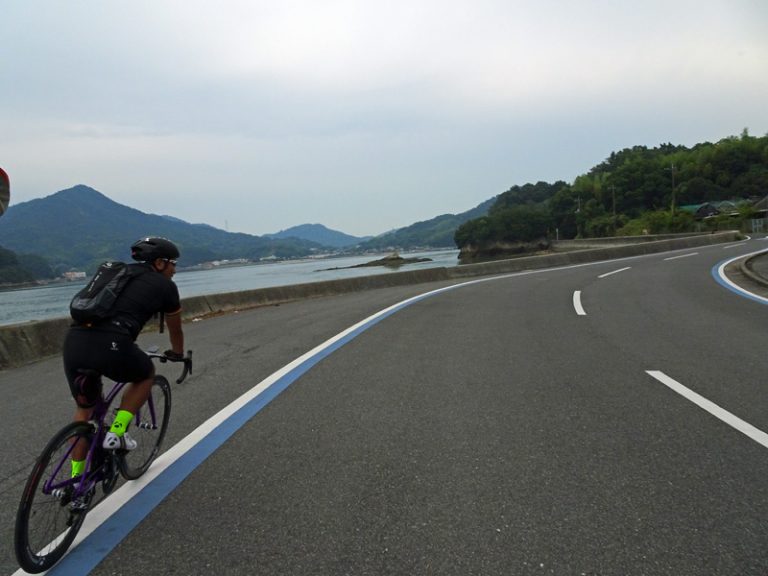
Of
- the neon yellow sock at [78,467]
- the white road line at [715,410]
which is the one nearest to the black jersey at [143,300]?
the neon yellow sock at [78,467]

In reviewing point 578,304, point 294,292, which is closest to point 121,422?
point 578,304

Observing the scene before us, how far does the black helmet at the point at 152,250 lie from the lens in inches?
128

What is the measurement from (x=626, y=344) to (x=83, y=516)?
6.54 m

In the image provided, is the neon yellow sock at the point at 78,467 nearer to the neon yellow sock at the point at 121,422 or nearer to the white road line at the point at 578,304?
the neon yellow sock at the point at 121,422

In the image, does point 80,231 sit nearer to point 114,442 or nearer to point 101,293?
point 101,293

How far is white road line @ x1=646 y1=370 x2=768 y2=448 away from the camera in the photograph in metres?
3.72

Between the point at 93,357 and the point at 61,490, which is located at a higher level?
the point at 93,357

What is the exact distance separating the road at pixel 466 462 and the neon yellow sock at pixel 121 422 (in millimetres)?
481

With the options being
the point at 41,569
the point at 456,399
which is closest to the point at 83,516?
the point at 41,569

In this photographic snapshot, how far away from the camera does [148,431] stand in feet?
12.0

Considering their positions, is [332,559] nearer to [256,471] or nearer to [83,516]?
[256,471]

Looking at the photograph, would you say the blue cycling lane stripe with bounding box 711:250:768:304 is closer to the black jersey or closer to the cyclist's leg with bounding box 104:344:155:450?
the black jersey

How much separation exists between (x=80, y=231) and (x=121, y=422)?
10274 centimetres

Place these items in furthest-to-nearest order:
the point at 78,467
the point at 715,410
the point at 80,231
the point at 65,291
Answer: the point at 80,231 < the point at 65,291 < the point at 715,410 < the point at 78,467
